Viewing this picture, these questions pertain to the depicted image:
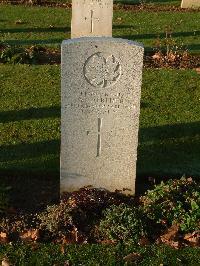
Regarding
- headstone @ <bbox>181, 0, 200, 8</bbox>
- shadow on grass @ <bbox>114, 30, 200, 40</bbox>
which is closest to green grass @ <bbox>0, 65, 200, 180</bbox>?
shadow on grass @ <bbox>114, 30, 200, 40</bbox>

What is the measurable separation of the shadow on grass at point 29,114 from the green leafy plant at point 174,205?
278 cm

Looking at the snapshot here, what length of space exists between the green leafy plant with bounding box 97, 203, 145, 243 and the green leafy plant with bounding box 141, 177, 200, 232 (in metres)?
0.19

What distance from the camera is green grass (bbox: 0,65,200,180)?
23.0 feet

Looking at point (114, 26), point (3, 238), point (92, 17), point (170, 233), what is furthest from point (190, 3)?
point (3, 238)

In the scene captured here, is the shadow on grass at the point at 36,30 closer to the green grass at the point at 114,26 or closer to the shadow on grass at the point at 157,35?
the green grass at the point at 114,26

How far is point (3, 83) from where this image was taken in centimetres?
931

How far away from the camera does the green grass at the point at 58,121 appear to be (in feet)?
23.0

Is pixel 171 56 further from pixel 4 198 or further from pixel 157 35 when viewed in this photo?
pixel 4 198

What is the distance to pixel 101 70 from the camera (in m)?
5.57

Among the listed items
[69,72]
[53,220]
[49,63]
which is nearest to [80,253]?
[53,220]

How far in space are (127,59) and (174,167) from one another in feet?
6.46

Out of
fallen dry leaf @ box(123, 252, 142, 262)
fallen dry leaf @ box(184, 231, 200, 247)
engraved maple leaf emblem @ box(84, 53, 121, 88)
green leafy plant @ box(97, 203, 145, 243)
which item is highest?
engraved maple leaf emblem @ box(84, 53, 121, 88)

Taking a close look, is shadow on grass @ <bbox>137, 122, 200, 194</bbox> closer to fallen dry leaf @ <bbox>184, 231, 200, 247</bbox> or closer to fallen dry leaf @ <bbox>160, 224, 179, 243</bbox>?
fallen dry leaf @ <bbox>160, 224, 179, 243</bbox>

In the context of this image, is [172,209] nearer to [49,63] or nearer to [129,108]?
[129,108]
